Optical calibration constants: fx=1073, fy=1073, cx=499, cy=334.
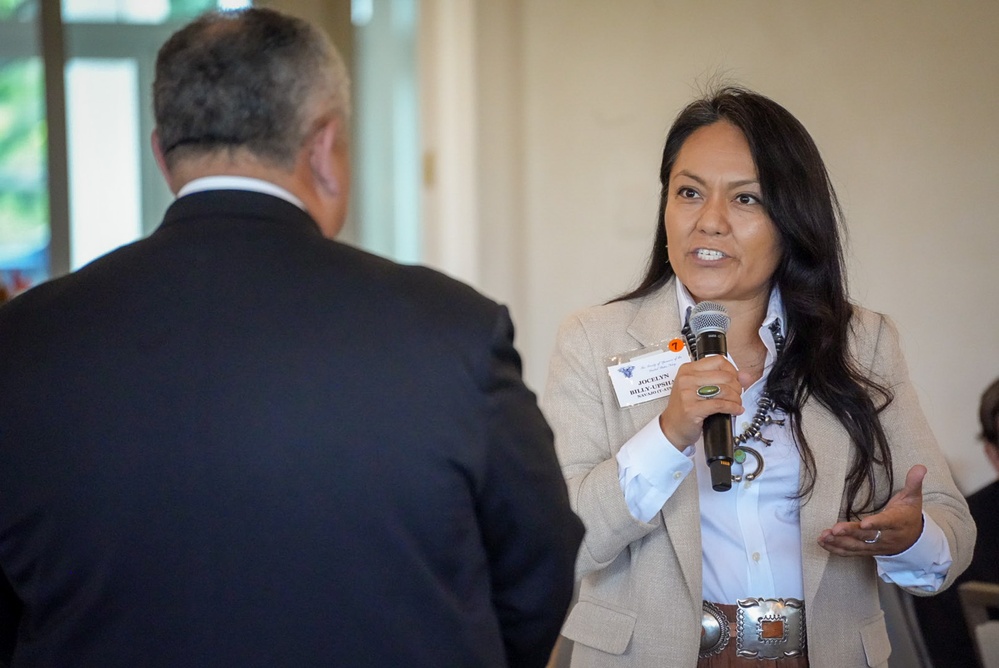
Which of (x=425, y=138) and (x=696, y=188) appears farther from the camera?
(x=425, y=138)

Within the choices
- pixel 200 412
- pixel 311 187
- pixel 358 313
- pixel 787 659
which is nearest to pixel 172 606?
pixel 200 412

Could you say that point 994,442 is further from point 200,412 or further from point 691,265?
point 200,412

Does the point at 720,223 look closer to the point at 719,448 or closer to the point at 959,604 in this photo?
the point at 719,448

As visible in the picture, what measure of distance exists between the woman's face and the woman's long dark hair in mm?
29

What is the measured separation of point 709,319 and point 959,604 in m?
1.93

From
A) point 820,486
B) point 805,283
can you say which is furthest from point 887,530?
point 805,283

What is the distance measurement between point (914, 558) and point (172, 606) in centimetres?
139

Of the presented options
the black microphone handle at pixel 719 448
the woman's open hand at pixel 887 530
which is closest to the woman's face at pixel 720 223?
the black microphone handle at pixel 719 448

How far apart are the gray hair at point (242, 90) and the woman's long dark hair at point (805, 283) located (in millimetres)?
Result: 1148

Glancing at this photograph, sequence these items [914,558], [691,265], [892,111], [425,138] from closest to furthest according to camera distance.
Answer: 1. [914,558]
2. [691,265]
3. [892,111]
4. [425,138]

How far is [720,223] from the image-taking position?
2227mm

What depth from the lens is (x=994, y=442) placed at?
371 centimetres

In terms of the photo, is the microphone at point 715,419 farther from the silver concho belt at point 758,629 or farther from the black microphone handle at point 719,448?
the silver concho belt at point 758,629

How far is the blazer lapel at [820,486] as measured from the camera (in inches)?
80.7
